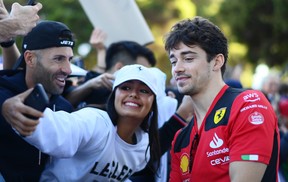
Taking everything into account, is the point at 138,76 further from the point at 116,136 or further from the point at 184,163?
the point at 184,163

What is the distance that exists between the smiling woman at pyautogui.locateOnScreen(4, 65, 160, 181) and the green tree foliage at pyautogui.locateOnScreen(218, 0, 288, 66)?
17.3m

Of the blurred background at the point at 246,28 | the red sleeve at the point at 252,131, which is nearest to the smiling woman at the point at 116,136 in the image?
the red sleeve at the point at 252,131

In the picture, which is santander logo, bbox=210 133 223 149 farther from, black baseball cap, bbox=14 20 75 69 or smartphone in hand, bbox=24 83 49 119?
black baseball cap, bbox=14 20 75 69

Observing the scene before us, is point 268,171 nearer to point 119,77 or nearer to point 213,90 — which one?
point 213,90

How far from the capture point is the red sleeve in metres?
3.87

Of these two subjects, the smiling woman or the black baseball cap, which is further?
the black baseball cap

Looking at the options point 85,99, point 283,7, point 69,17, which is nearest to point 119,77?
point 85,99

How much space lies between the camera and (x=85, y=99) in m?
6.02

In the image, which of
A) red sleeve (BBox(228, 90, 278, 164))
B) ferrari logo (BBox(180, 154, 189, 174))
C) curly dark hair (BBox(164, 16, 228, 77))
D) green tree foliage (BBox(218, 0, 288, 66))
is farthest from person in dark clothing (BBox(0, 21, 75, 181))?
green tree foliage (BBox(218, 0, 288, 66))

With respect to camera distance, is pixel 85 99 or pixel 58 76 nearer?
pixel 58 76

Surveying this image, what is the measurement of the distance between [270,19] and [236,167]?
1888 centimetres

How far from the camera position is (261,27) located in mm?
22719

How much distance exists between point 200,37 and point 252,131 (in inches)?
34.0

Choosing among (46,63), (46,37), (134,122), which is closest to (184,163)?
(134,122)
